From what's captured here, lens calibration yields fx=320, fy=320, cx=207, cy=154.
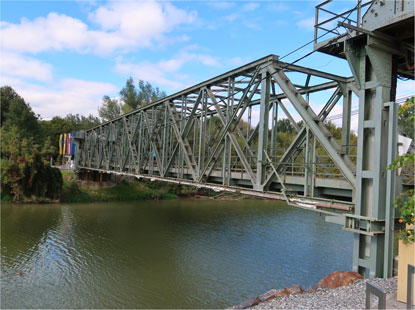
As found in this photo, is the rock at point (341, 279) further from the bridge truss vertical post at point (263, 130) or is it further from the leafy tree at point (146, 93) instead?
the leafy tree at point (146, 93)

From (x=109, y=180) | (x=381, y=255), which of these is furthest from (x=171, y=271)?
(x=109, y=180)

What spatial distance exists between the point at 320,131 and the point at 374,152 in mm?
1639

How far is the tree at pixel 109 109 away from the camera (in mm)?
65125

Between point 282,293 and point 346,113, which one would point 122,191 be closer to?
point 346,113

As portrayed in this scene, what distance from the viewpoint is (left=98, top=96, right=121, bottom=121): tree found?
6512cm

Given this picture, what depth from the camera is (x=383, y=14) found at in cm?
766

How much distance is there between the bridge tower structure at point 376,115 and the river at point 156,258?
5420mm

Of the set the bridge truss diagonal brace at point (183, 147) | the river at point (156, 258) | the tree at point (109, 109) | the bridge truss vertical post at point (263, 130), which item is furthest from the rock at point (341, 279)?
the tree at point (109, 109)

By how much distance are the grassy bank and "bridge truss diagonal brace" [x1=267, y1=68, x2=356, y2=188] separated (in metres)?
31.1

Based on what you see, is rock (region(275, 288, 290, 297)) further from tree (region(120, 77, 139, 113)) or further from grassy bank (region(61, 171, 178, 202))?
tree (region(120, 77, 139, 113))

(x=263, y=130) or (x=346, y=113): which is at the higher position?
(x=346, y=113)

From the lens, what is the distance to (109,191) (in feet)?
129

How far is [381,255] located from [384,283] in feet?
2.64

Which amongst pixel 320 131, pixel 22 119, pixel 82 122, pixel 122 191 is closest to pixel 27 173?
pixel 122 191
